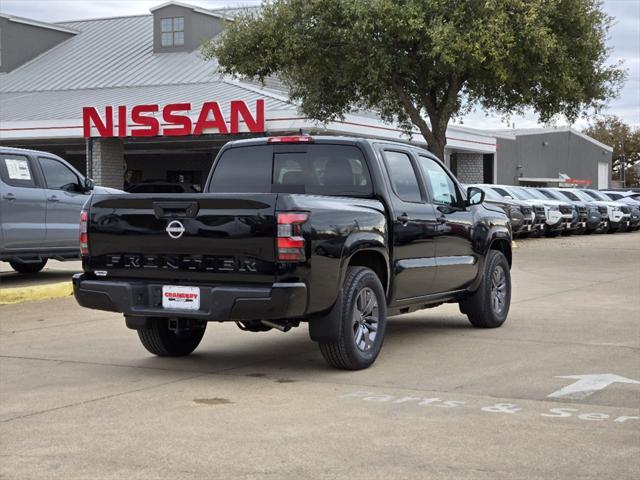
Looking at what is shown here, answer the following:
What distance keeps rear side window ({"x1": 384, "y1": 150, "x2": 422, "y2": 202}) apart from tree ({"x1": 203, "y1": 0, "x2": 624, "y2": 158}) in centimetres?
1649

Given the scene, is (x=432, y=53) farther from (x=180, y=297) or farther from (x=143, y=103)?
(x=180, y=297)

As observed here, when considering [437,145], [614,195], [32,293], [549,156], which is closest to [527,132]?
[549,156]

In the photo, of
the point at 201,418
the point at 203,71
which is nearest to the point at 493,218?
the point at 201,418

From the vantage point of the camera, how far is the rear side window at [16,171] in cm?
1453

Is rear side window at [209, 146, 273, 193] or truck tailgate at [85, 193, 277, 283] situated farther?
rear side window at [209, 146, 273, 193]

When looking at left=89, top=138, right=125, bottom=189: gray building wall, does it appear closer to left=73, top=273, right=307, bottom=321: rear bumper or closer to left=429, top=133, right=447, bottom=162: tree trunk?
left=429, top=133, right=447, bottom=162: tree trunk

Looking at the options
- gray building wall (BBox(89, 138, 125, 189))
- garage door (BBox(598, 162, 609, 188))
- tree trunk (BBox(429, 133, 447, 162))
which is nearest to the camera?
tree trunk (BBox(429, 133, 447, 162))

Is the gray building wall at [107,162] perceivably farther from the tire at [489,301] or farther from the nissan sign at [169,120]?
the tire at [489,301]

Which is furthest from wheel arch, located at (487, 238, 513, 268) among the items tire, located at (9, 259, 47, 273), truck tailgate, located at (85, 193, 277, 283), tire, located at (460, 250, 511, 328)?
tire, located at (9, 259, 47, 273)

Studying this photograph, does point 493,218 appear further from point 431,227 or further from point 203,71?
point 203,71

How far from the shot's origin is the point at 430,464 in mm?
5395

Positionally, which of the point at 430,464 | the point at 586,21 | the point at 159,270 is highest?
the point at 586,21

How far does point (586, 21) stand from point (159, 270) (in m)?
23.0

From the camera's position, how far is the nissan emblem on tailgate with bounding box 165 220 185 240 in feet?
25.6
